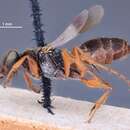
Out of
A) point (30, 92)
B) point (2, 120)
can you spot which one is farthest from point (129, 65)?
point (2, 120)

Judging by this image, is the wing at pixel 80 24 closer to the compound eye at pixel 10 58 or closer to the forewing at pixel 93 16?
the forewing at pixel 93 16

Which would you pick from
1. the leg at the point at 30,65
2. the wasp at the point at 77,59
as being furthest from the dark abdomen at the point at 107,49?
the leg at the point at 30,65

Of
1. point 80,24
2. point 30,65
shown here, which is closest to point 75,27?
point 80,24

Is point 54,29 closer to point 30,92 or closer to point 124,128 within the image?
point 30,92

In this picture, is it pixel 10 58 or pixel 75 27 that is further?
pixel 10 58

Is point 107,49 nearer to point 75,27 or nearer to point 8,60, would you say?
point 75,27

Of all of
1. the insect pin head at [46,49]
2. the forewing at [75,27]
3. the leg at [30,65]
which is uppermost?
the forewing at [75,27]

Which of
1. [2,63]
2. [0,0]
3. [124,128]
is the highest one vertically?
[0,0]
